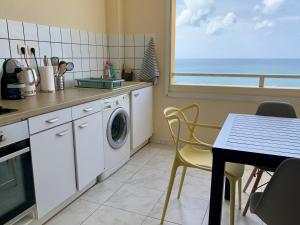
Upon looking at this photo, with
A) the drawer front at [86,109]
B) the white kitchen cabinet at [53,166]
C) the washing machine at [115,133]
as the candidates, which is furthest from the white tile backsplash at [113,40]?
the white kitchen cabinet at [53,166]

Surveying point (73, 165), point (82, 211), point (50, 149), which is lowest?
point (82, 211)

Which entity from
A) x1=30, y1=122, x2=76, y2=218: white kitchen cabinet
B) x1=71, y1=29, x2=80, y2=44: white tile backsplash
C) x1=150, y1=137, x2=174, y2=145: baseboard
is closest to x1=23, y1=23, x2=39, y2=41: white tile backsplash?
x1=71, y1=29, x2=80, y2=44: white tile backsplash

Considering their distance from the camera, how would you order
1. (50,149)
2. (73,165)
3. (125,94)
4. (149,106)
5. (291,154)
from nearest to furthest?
1. (291,154)
2. (50,149)
3. (73,165)
4. (125,94)
5. (149,106)

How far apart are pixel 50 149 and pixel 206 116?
2.02 metres

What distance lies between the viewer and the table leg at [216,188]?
126 centimetres

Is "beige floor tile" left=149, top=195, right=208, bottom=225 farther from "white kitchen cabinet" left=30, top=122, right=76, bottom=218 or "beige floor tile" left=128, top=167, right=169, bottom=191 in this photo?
"white kitchen cabinet" left=30, top=122, right=76, bottom=218

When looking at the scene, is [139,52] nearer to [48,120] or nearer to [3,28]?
[3,28]

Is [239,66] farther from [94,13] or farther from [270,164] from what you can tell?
[270,164]

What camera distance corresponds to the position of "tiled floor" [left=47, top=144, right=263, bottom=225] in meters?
1.82

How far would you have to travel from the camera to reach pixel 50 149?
1.65 m

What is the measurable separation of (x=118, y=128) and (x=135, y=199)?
818mm

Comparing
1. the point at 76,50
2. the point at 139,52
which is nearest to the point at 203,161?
the point at 76,50

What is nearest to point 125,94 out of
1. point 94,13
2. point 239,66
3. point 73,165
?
point 73,165

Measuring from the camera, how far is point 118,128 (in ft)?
8.65
